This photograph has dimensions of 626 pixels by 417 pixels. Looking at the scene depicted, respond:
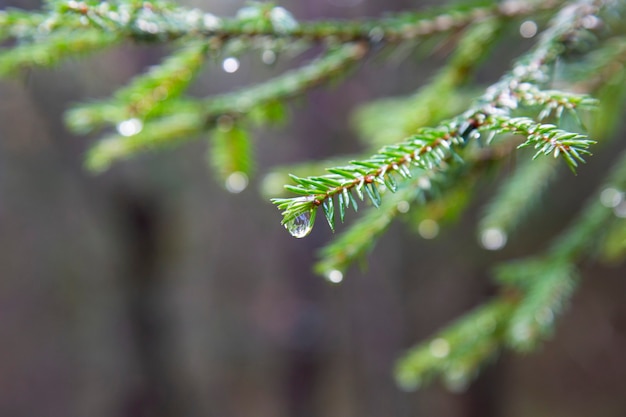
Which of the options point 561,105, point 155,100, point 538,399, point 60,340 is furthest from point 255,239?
point 561,105

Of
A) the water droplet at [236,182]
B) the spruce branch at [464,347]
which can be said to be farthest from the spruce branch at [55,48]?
the spruce branch at [464,347]

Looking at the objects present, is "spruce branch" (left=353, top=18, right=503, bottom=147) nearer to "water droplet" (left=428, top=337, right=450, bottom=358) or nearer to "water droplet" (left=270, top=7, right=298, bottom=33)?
"water droplet" (left=270, top=7, right=298, bottom=33)

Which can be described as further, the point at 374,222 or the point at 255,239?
the point at 255,239

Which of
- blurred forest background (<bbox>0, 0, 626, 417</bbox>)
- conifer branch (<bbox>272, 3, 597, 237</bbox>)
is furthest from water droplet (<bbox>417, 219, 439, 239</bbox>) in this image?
blurred forest background (<bbox>0, 0, 626, 417</bbox>)

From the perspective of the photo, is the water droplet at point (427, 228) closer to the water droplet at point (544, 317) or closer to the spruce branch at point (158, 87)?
the water droplet at point (544, 317)

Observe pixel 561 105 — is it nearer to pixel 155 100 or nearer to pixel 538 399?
pixel 155 100

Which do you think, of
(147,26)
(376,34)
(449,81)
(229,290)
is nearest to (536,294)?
(449,81)
